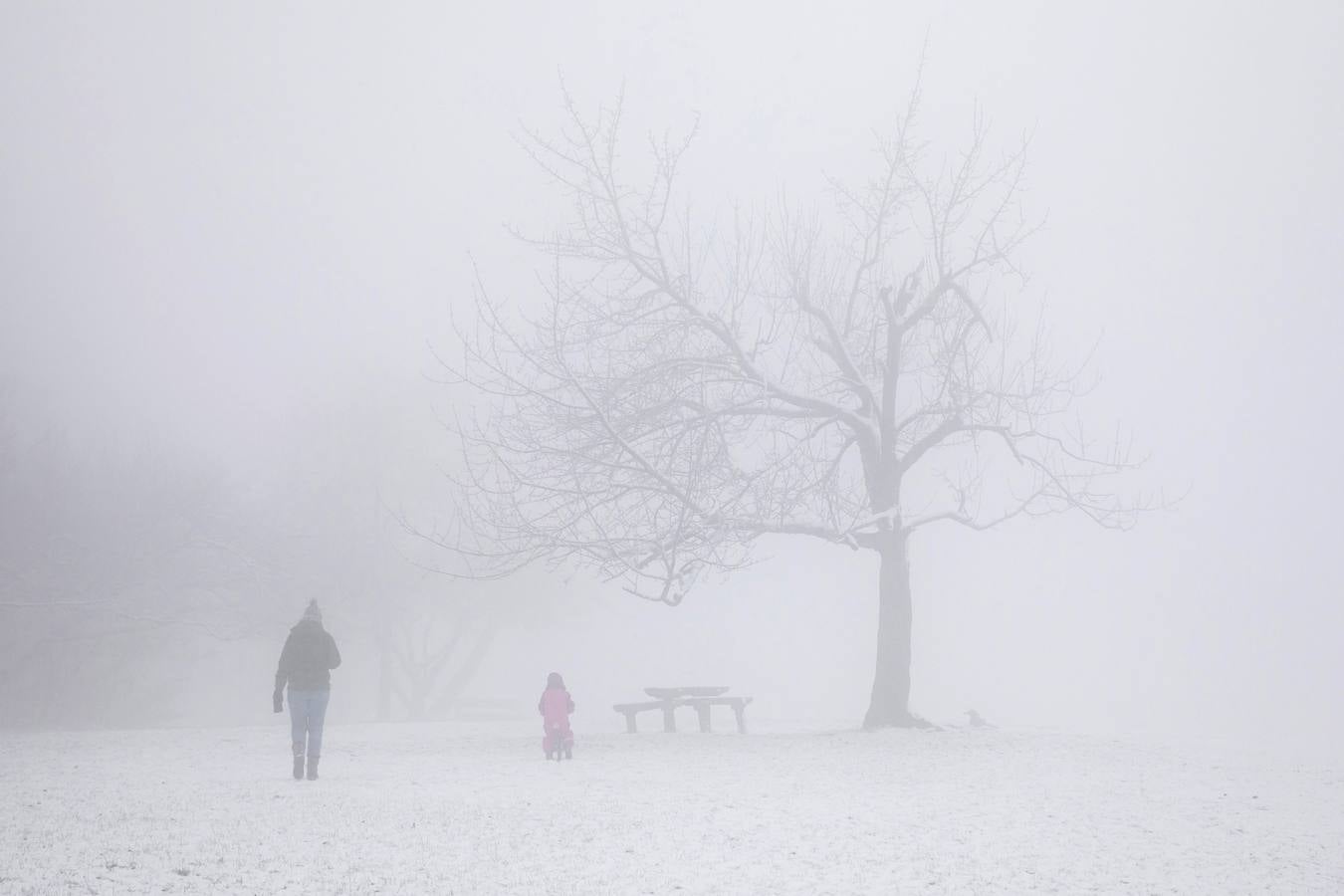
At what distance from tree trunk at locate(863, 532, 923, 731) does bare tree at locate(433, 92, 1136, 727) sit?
0.04 m

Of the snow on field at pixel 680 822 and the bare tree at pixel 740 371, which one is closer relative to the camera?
the snow on field at pixel 680 822

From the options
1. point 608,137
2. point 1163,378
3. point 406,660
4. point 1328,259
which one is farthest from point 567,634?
point 1328,259

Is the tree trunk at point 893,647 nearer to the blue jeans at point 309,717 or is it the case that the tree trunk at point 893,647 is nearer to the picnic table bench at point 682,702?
the picnic table bench at point 682,702

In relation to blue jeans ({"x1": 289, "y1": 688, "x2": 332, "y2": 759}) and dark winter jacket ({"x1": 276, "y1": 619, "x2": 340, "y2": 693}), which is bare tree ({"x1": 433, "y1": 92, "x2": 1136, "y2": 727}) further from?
blue jeans ({"x1": 289, "y1": 688, "x2": 332, "y2": 759})

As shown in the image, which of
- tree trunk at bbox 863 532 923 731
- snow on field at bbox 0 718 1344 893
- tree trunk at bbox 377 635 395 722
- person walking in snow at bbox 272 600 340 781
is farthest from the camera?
tree trunk at bbox 377 635 395 722

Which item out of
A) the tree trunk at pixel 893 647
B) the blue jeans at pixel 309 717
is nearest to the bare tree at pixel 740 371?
the tree trunk at pixel 893 647

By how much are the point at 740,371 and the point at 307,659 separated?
9831mm

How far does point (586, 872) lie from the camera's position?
9.43 m

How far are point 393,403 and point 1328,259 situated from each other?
19773 cm

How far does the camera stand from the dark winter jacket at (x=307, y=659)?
15.0m

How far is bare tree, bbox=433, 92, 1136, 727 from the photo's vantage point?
19.0 meters

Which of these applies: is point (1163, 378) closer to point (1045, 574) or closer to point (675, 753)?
point (1045, 574)

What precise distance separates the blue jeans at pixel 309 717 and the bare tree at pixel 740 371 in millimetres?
4415

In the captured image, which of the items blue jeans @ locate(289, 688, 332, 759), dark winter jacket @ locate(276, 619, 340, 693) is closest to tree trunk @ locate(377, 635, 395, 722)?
dark winter jacket @ locate(276, 619, 340, 693)
